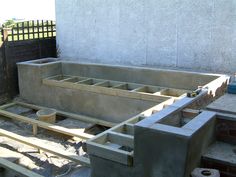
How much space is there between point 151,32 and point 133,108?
2301 millimetres

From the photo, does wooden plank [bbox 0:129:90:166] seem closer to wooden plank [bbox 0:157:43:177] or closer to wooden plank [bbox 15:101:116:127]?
wooden plank [bbox 0:157:43:177]

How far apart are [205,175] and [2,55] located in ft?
23.7

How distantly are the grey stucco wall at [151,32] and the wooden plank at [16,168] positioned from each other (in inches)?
178

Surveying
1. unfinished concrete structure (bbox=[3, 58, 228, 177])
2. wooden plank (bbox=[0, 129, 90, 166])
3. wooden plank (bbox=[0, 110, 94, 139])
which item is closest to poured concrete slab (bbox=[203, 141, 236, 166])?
unfinished concrete structure (bbox=[3, 58, 228, 177])

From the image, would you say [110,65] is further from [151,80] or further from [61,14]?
[61,14]

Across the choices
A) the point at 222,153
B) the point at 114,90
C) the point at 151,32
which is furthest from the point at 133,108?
the point at 222,153

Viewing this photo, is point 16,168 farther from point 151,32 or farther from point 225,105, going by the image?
point 151,32

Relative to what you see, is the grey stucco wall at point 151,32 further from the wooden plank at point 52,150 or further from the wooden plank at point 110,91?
the wooden plank at point 52,150

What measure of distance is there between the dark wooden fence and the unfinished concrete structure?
46cm

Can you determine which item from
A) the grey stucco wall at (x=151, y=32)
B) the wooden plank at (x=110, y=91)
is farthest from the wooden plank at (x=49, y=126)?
the grey stucco wall at (x=151, y=32)

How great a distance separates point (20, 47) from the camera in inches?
364

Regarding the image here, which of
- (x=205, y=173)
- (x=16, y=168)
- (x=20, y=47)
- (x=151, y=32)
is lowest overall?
(x=16, y=168)

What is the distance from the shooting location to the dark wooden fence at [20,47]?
8.84m

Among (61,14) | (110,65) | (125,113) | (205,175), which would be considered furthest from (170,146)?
(61,14)
